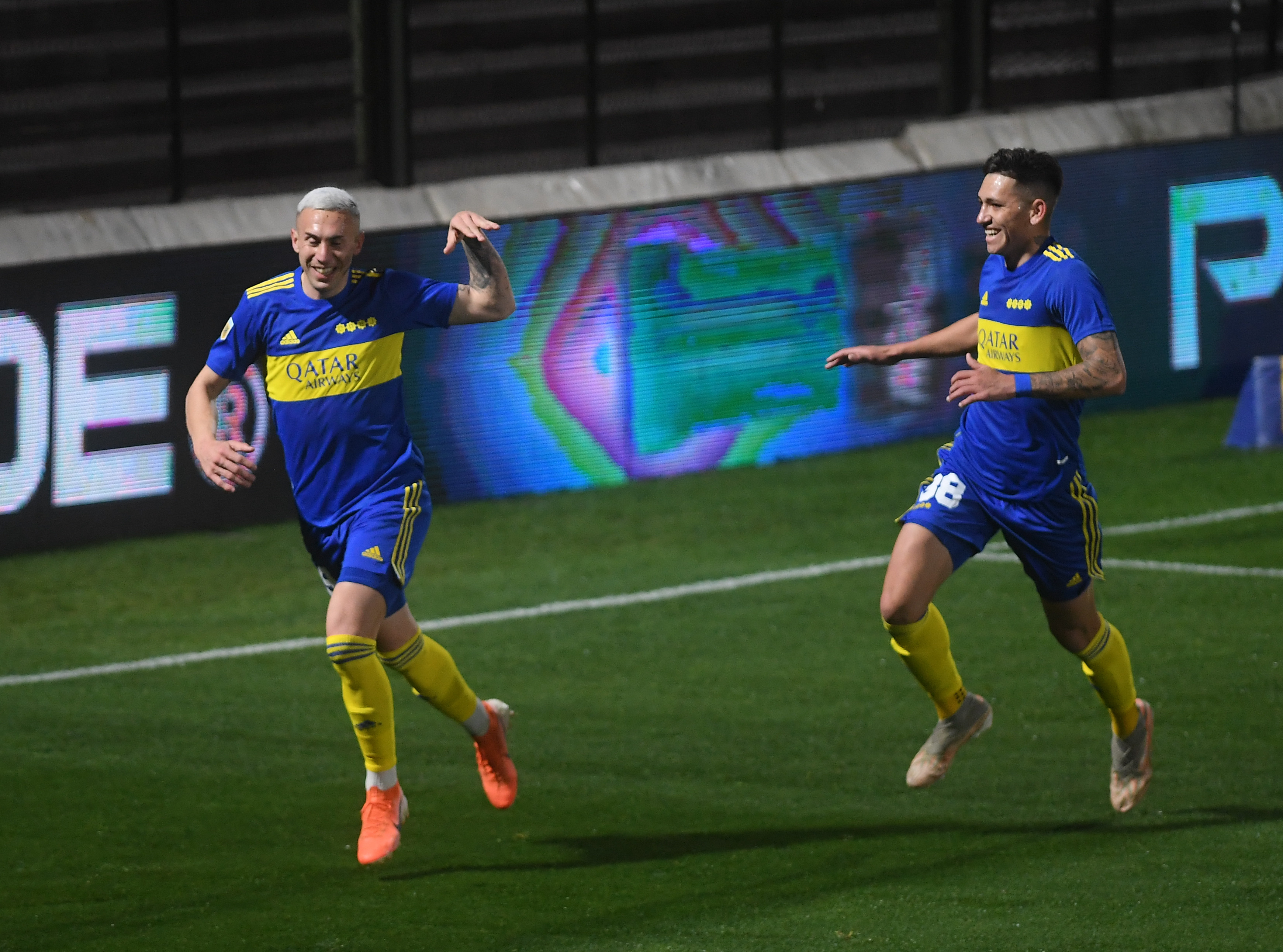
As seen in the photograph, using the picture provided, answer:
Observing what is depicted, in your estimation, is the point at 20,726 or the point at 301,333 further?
the point at 20,726

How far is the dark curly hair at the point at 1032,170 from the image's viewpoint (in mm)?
6926

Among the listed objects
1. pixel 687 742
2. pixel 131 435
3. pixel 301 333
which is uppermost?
pixel 301 333

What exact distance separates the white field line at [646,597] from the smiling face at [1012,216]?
4.04 metres

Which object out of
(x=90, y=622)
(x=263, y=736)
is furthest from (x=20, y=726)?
(x=90, y=622)

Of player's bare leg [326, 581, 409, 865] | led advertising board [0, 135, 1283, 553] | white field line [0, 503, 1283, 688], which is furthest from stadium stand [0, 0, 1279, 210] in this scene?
player's bare leg [326, 581, 409, 865]

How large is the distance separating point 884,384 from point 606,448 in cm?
196

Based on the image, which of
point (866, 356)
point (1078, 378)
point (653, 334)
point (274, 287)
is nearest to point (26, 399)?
point (653, 334)

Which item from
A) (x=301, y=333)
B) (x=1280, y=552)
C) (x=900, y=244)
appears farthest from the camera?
(x=900, y=244)

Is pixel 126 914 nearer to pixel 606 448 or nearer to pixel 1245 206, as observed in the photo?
pixel 606 448

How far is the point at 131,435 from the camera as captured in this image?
1162cm

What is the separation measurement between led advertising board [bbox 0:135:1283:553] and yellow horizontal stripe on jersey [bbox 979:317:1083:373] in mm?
5748

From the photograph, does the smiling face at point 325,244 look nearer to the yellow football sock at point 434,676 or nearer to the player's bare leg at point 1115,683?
the yellow football sock at point 434,676

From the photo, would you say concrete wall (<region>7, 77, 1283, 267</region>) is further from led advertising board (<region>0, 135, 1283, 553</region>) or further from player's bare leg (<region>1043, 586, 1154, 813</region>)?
player's bare leg (<region>1043, 586, 1154, 813</region>)

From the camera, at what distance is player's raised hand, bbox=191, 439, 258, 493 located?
22.2ft
